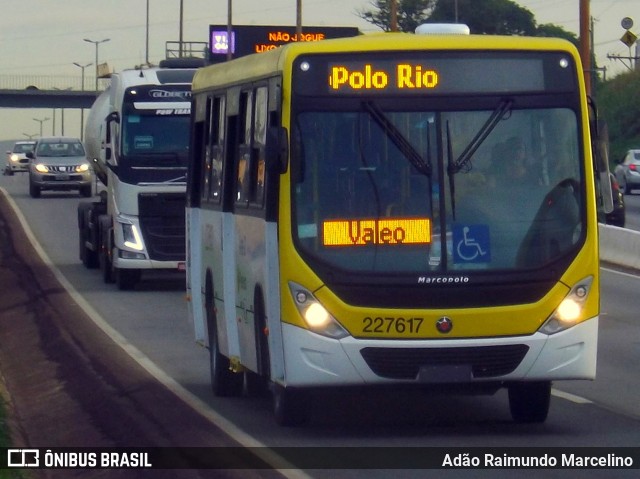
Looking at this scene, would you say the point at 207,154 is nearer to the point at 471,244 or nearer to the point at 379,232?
the point at 379,232

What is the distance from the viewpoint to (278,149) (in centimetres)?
1048

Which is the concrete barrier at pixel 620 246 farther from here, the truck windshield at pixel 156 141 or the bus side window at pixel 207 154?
the bus side window at pixel 207 154

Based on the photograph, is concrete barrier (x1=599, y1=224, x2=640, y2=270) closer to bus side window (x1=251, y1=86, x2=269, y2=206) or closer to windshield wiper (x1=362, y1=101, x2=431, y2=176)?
bus side window (x1=251, y1=86, x2=269, y2=206)

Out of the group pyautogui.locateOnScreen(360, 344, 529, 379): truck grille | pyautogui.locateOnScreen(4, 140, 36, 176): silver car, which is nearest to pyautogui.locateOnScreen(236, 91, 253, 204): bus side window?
pyautogui.locateOnScreen(360, 344, 529, 379): truck grille

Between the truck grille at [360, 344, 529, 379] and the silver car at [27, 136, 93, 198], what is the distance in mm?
41096

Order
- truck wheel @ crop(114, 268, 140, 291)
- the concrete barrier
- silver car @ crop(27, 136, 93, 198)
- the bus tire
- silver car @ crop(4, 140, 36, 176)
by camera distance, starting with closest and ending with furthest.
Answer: the bus tire
truck wheel @ crop(114, 268, 140, 291)
the concrete barrier
silver car @ crop(27, 136, 93, 198)
silver car @ crop(4, 140, 36, 176)

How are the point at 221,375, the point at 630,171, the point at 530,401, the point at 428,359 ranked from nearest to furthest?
the point at 428,359, the point at 530,401, the point at 221,375, the point at 630,171

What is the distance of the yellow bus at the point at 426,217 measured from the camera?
34.0ft

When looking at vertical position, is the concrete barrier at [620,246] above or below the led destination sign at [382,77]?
below

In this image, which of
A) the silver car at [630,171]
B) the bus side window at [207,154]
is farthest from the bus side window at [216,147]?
the silver car at [630,171]

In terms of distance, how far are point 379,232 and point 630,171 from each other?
43.7 m

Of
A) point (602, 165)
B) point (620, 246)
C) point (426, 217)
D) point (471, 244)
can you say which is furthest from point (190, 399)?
point (620, 246)

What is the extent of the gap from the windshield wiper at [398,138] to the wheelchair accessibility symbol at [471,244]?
0.45 metres

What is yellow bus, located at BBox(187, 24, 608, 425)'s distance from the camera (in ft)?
34.0
